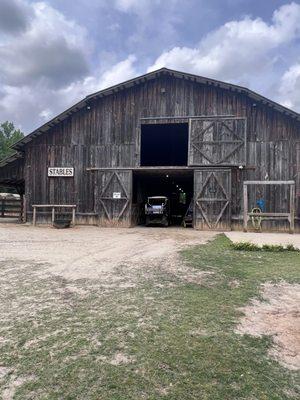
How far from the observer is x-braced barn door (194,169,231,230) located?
60.8ft

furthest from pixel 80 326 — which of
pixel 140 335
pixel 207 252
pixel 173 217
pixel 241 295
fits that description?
pixel 173 217

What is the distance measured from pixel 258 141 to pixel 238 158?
A: 140 cm

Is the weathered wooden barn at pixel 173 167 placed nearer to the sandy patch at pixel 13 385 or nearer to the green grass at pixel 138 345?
the green grass at pixel 138 345

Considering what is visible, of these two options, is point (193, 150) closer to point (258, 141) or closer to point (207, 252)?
point (258, 141)

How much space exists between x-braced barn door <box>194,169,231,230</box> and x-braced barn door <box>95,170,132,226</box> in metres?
4.09

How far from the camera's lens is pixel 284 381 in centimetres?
349

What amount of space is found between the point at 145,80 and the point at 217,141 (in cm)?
558

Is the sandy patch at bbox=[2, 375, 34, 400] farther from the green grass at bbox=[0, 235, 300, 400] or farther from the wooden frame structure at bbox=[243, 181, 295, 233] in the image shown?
the wooden frame structure at bbox=[243, 181, 295, 233]

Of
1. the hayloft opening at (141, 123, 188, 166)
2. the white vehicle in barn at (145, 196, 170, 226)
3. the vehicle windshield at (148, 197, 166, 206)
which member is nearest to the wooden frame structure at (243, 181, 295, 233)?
the white vehicle in barn at (145, 196, 170, 226)

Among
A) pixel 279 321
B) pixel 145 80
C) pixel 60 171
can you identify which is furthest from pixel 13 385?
pixel 145 80

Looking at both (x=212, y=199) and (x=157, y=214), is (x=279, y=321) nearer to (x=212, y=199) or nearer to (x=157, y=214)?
(x=212, y=199)

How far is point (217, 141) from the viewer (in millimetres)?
18891

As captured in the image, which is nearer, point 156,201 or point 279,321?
point 279,321

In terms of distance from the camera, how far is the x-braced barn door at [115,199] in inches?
787
